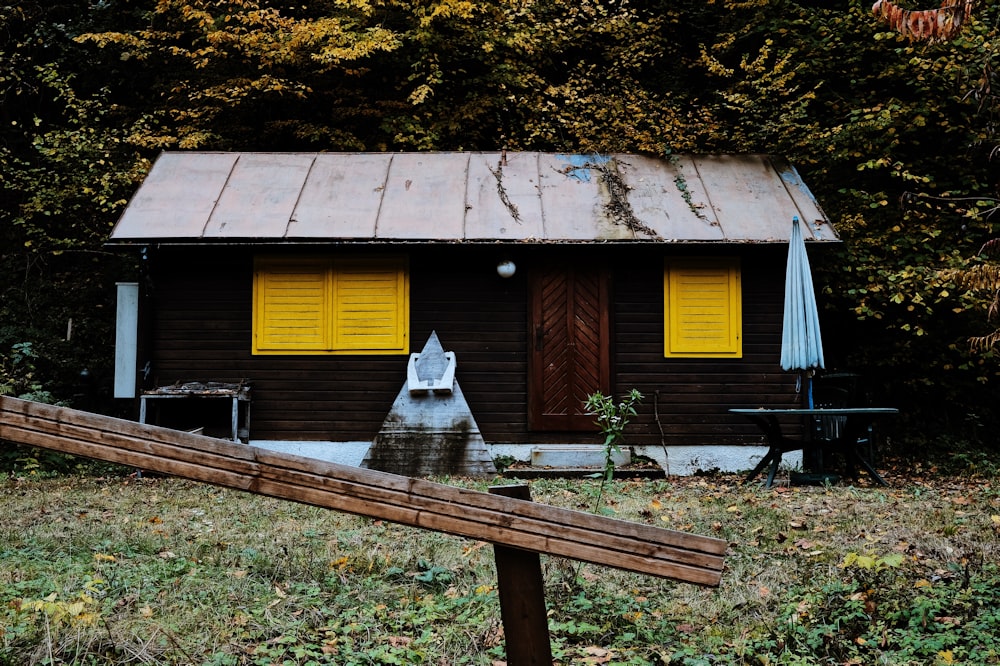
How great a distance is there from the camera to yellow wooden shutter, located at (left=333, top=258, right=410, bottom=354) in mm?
10820

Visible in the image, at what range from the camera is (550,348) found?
35.4 feet

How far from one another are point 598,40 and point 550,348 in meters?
9.02

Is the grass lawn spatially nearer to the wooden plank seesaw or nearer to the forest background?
the wooden plank seesaw

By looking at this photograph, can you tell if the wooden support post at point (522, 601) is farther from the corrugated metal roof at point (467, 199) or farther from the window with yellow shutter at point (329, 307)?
the window with yellow shutter at point (329, 307)

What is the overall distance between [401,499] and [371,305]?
8.63 metres

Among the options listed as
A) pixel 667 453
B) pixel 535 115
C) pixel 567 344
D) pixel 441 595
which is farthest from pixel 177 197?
pixel 441 595

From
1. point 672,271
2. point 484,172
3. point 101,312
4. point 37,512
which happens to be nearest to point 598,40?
point 484,172

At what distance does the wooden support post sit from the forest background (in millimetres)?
10397

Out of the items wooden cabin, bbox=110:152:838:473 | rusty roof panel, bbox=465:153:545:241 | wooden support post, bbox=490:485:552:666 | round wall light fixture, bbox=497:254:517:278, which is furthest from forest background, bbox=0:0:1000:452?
wooden support post, bbox=490:485:552:666

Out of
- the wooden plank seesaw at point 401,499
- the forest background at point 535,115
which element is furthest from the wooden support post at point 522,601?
the forest background at point 535,115

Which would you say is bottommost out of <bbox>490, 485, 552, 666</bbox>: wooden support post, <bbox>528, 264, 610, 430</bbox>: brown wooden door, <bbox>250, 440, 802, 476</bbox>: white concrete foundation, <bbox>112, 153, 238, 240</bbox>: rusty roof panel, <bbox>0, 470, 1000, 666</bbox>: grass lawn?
<bbox>0, 470, 1000, 666</bbox>: grass lawn

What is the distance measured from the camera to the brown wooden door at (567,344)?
1072 cm

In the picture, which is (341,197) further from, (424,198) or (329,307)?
(329,307)

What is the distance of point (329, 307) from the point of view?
10.8m
